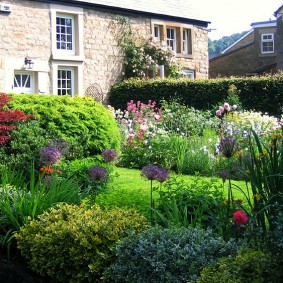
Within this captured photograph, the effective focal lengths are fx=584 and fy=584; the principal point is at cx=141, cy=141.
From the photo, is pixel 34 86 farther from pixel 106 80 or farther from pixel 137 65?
pixel 137 65

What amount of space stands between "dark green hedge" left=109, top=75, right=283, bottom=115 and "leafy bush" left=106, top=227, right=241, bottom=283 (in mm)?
14704

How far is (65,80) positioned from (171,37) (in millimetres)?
5875

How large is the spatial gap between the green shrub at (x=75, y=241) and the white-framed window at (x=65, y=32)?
1570 centimetres

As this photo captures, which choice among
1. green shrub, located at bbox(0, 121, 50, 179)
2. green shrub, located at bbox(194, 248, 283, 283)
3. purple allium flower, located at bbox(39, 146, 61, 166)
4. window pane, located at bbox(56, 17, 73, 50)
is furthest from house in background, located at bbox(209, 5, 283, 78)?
green shrub, located at bbox(194, 248, 283, 283)

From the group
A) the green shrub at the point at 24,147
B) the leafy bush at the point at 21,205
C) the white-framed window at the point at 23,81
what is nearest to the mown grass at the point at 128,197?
the leafy bush at the point at 21,205

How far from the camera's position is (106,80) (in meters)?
21.6

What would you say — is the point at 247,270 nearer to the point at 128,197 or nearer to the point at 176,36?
the point at 128,197

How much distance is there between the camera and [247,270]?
3.82 m

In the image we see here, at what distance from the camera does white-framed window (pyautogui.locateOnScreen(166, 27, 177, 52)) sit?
950 inches

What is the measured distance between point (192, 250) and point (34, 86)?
1601cm

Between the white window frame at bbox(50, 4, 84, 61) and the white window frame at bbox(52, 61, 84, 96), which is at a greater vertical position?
the white window frame at bbox(50, 4, 84, 61)

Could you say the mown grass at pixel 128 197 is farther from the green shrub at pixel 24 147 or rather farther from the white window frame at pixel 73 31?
the white window frame at pixel 73 31

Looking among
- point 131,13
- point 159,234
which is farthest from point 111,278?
point 131,13

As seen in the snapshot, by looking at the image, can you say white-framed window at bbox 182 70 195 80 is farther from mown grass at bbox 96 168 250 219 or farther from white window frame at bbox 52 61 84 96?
mown grass at bbox 96 168 250 219
